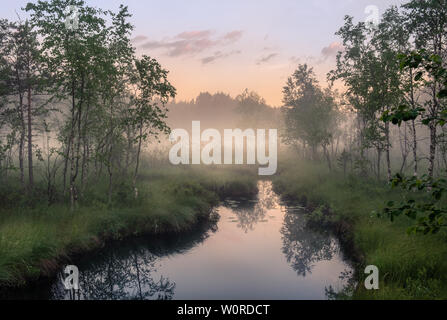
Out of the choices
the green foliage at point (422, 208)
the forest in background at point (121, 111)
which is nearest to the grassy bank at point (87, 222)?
the forest in background at point (121, 111)

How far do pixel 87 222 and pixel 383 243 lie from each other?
1368cm

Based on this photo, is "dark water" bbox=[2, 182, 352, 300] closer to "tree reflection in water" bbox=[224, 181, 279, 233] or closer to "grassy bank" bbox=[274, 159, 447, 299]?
"tree reflection in water" bbox=[224, 181, 279, 233]

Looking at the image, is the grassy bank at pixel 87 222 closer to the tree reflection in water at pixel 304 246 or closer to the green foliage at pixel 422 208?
the tree reflection in water at pixel 304 246

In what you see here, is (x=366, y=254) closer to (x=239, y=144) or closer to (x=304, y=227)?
(x=304, y=227)

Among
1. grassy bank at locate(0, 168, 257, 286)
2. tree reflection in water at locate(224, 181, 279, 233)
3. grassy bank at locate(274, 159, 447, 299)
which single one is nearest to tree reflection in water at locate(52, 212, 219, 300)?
grassy bank at locate(0, 168, 257, 286)

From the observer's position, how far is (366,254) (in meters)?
12.7

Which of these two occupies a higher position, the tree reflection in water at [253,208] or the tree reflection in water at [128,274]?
the tree reflection in water at [253,208]

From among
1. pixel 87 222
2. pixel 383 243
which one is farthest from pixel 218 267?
pixel 383 243

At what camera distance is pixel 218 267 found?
14.2 m

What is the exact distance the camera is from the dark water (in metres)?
11.7

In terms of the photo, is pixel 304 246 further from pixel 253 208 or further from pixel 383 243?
pixel 253 208

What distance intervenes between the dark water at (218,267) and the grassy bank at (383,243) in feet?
4.42

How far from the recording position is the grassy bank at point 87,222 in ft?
37.3
